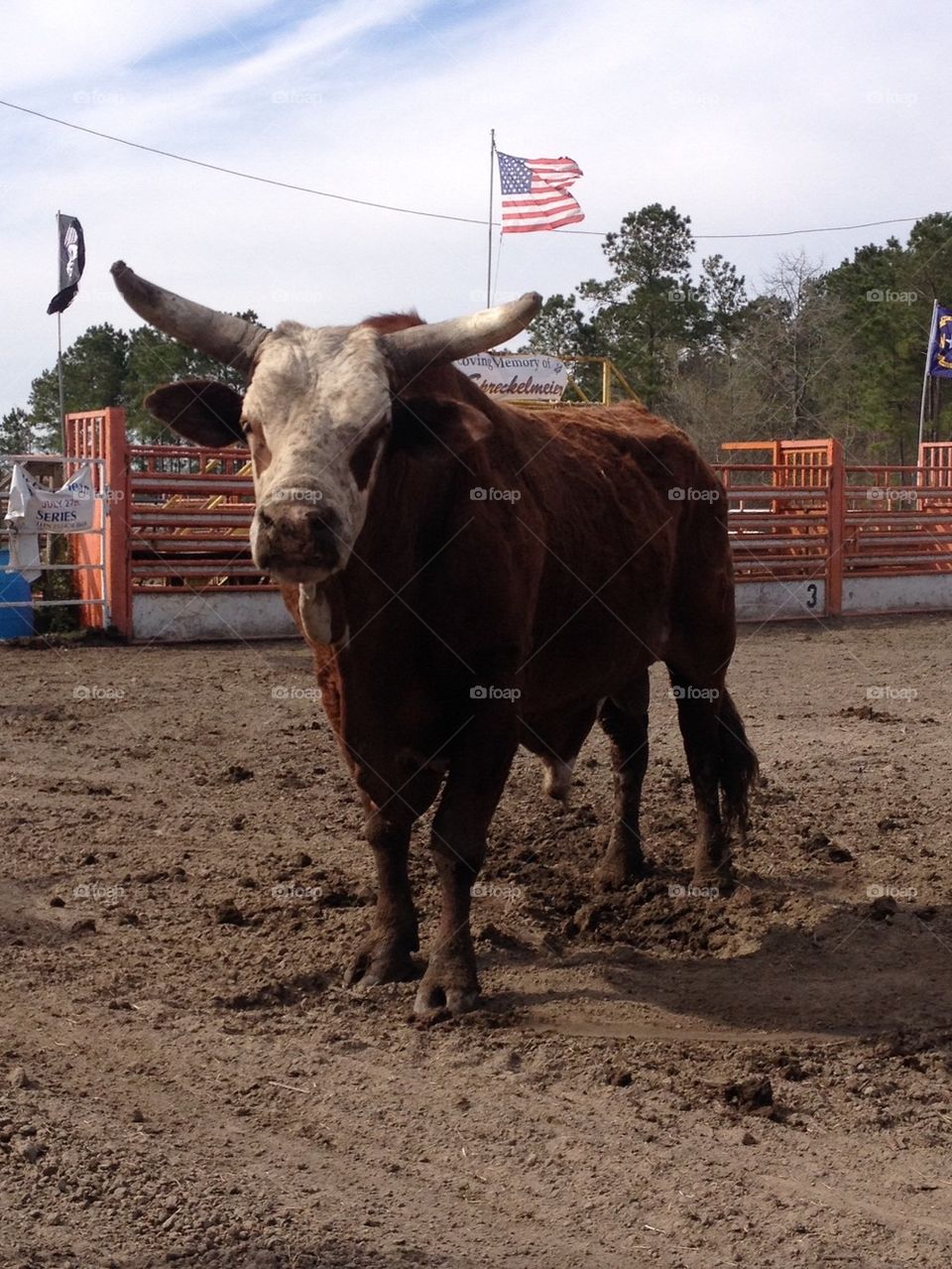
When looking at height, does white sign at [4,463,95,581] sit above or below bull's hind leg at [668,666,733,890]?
above

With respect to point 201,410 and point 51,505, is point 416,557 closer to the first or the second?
point 201,410

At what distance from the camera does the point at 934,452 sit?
77.2 ft

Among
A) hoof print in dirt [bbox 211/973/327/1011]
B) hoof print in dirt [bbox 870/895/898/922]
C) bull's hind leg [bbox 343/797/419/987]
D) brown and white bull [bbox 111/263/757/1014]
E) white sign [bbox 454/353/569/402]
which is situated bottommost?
hoof print in dirt [bbox 211/973/327/1011]

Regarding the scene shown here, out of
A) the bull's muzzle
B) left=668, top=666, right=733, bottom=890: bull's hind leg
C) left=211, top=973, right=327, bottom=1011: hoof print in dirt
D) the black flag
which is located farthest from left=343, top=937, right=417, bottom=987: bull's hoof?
the black flag

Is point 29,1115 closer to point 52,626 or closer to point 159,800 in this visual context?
point 159,800

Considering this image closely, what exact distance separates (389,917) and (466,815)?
529mm

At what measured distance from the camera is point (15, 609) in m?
14.4

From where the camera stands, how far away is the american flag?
21.1 metres

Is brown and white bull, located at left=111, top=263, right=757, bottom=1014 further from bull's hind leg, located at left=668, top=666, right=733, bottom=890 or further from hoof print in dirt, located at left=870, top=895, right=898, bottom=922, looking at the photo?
hoof print in dirt, located at left=870, top=895, right=898, bottom=922

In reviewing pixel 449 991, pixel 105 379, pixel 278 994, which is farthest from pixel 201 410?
pixel 105 379

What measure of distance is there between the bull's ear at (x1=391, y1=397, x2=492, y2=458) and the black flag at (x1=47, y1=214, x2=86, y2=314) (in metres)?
16.4

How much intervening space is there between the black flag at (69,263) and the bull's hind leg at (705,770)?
602 inches

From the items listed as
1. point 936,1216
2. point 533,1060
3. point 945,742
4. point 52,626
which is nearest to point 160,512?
point 52,626

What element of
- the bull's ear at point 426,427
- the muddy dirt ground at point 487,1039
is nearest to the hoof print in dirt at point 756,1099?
the muddy dirt ground at point 487,1039
